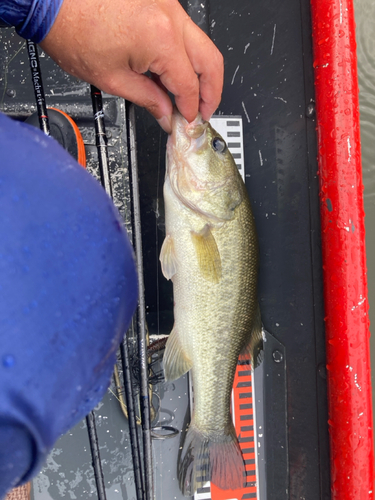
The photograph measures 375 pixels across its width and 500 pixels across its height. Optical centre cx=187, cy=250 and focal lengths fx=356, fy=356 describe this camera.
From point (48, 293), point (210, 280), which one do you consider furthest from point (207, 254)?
point (48, 293)

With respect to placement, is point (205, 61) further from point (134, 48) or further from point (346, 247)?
point (346, 247)

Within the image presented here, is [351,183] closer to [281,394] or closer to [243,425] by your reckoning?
[281,394]

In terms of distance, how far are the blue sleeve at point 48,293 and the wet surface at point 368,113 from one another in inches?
99.7

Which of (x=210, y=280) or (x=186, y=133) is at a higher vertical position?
(x=186, y=133)

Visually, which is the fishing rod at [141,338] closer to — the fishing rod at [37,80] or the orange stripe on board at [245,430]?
the fishing rod at [37,80]

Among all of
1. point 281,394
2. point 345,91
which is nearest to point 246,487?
point 281,394

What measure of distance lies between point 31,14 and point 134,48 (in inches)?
10.2

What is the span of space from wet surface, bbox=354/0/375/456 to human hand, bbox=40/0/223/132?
1862mm

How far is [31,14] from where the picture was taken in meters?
0.88

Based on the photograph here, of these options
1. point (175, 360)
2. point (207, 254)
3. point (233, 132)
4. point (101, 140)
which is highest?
point (233, 132)

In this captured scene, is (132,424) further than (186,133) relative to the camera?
No

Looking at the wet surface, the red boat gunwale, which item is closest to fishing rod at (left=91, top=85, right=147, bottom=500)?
the red boat gunwale

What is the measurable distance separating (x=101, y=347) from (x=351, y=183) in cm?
126

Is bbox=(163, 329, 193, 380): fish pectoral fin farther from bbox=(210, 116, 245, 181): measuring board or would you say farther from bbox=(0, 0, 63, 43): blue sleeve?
bbox=(0, 0, 63, 43): blue sleeve
